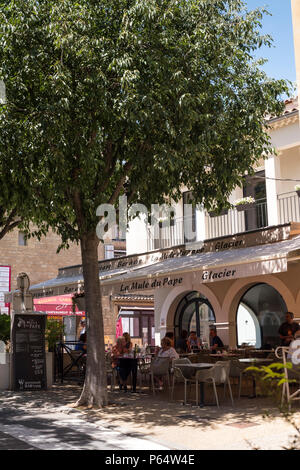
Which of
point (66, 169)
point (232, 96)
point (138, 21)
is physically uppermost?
point (138, 21)

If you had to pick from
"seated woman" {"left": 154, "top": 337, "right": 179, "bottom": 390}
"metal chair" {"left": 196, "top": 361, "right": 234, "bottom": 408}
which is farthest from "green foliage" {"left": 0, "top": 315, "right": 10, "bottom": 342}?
"metal chair" {"left": 196, "top": 361, "right": 234, "bottom": 408}

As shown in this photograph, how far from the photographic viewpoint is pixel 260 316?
1800cm

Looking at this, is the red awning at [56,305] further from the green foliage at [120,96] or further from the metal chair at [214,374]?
the metal chair at [214,374]

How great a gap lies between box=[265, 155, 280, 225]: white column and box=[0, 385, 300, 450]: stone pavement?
706 centimetres

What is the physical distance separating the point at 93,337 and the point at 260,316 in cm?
805

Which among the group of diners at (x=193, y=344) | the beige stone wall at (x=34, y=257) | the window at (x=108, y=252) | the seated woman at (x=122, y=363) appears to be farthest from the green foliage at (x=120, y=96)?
the window at (x=108, y=252)

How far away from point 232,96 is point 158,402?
6.20 m

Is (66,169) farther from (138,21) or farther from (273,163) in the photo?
(273,163)

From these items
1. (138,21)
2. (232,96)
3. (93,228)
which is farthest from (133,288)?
(138,21)

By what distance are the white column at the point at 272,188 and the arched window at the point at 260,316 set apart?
204cm

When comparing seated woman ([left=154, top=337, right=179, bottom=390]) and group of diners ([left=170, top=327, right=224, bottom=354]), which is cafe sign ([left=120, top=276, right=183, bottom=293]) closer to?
seated woman ([left=154, top=337, right=179, bottom=390])

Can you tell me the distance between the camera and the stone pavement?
24.7 ft
